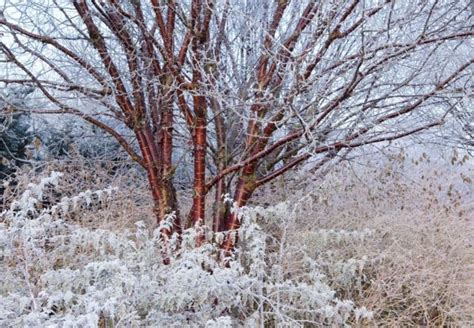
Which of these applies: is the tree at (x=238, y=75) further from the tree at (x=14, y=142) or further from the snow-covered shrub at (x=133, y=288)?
the tree at (x=14, y=142)

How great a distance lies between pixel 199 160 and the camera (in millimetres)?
3330

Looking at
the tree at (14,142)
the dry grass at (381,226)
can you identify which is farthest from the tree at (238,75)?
the tree at (14,142)

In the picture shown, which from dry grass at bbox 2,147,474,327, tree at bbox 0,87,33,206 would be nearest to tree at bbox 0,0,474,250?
dry grass at bbox 2,147,474,327

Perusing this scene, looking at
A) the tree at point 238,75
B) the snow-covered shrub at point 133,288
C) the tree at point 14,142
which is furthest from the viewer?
the tree at point 14,142

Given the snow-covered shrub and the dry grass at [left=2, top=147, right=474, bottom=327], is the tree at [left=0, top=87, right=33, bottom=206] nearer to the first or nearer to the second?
the dry grass at [left=2, top=147, right=474, bottom=327]

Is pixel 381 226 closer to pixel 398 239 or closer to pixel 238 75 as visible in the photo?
pixel 398 239

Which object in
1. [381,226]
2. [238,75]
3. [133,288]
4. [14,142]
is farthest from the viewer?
[14,142]

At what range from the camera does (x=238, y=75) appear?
3877 mm

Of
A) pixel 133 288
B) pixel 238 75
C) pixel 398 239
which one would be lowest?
pixel 133 288

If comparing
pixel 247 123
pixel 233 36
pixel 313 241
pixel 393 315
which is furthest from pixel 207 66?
pixel 393 315

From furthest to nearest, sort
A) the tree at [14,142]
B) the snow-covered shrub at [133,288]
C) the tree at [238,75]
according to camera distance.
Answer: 1. the tree at [14,142]
2. the tree at [238,75]
3. the snow-covered shrub at [133,288]

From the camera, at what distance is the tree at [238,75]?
9.48 ft

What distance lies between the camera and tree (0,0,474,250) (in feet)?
9.48

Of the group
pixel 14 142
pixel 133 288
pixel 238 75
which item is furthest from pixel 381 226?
pixel 14 142
